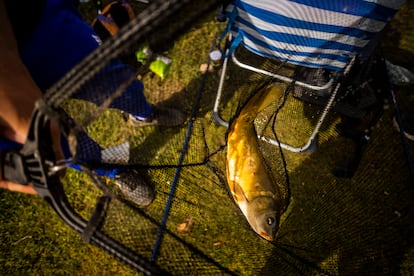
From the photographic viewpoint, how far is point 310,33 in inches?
81.7

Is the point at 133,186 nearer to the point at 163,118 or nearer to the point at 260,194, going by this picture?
the point at 260,194

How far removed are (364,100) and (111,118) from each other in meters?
2.19

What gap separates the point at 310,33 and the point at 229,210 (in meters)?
1.35

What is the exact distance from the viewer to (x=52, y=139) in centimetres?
107

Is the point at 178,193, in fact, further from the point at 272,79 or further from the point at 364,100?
the point at 364,100

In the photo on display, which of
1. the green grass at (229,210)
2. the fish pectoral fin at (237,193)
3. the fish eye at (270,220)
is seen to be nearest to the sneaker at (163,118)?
the green grass at (229,210)

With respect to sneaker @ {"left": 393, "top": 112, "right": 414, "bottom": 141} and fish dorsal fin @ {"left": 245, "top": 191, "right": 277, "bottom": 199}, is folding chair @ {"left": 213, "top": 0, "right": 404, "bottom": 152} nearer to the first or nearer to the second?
fish dorsal fin @ {"left": 245, "top": 191, "right": 277, "bottom": 199}

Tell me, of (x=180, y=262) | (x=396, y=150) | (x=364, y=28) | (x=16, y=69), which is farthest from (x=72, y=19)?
(x=396, y=150)

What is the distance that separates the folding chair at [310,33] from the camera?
189 cm

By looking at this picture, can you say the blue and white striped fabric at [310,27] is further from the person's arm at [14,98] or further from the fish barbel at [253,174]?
the person's arm at [14,98]

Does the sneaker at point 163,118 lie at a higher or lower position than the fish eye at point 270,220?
higher

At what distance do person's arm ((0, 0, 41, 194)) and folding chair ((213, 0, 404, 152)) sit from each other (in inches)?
52.8

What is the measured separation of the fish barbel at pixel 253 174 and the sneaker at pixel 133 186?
53 centimetres

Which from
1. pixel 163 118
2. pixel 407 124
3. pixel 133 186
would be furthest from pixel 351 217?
pixel 163 118
